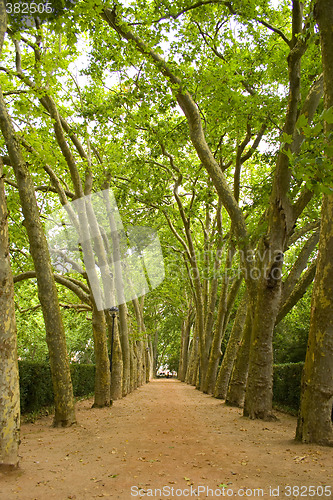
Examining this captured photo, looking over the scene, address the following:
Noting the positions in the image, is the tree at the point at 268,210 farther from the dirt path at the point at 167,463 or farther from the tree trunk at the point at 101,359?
the tree trunk at the point at 101,359

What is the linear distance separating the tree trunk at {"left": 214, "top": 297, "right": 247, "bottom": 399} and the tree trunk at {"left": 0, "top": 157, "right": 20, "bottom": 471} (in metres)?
8.35

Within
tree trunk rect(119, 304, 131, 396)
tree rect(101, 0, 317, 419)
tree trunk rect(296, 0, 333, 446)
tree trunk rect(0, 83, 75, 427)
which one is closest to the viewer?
tree trunk rect(296, 0, 333, 446)

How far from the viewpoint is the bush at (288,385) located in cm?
1139

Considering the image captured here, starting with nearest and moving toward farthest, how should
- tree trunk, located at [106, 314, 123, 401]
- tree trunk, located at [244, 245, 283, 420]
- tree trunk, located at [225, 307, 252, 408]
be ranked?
tree trunk, located at [244, 245, 283, 420], tree trunk, located at [225, 307, 252, 408], tree trunk, located at [106, 314, 123, 401]

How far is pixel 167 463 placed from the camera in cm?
456

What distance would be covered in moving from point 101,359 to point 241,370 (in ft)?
12.6

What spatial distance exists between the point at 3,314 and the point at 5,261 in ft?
1.95

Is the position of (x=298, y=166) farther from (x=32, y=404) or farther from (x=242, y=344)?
(x=32, y=404)

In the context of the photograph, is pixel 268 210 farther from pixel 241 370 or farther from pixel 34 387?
pixel 34 387

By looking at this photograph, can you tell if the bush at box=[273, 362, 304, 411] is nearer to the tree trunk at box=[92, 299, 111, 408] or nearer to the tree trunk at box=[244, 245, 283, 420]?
the tree trunk at box=[244, 245, 283, 420]

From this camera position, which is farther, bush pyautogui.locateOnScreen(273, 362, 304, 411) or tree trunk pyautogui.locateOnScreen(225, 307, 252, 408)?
bush pyautogui.locateOnScreen(273, 362, 304, 411)

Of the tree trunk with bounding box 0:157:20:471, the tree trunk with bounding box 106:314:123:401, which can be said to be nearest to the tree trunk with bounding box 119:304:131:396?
the tree trunk with bounding box 106:314:123:401

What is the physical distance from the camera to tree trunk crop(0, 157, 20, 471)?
3879 millimetres

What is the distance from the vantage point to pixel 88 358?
3953cm
